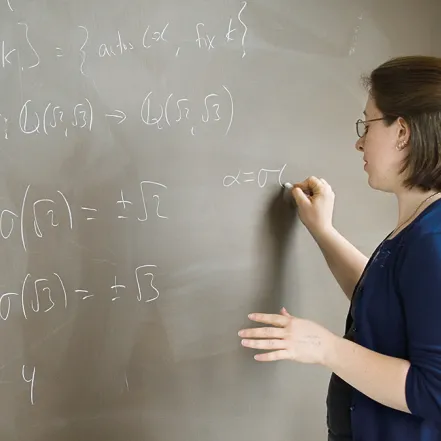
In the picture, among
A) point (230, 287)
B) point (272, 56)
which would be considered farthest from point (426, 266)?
point (272, 56)

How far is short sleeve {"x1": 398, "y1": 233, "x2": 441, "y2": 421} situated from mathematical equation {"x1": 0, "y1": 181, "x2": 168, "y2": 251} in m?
0.56

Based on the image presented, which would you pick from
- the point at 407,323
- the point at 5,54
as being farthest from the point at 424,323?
the point at 5,54

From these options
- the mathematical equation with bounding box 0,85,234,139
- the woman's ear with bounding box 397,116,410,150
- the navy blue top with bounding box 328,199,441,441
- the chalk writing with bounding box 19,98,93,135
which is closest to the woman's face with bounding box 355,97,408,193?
the woman's ear with bounding box 397,116,410,150

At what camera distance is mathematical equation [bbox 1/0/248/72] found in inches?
40.5

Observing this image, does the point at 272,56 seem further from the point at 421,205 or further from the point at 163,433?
the point at 163,433

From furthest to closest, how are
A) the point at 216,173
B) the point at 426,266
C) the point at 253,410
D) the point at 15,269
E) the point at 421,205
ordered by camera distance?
the point at 253,410 < the point at 216,173 < the point at 15,269 < the point at 421,205 < the point at 426,266

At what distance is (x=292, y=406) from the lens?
133 cm

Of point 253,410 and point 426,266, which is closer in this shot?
point 426,266

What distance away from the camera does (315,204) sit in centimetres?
123

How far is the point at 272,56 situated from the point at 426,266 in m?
0.64

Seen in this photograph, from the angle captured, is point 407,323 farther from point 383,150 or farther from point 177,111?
point 177,111

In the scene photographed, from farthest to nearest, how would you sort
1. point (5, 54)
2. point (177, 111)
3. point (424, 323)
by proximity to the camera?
point (177, 111) < point (5, 54) < point (424, 323)

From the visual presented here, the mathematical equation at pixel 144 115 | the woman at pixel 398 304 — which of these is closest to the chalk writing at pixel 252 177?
the mathematical equation at pixel 144 115

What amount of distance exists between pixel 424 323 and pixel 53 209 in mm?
752
